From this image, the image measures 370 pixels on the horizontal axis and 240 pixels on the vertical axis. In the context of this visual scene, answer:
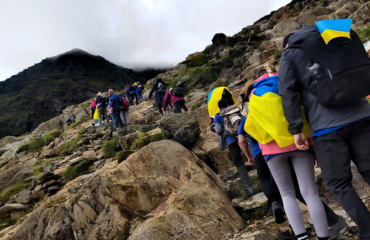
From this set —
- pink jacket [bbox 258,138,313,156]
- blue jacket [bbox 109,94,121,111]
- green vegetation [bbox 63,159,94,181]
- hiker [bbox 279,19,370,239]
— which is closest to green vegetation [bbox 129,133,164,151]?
green vegetation [bbox 63,159,94,181]

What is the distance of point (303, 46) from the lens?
2.26 metres

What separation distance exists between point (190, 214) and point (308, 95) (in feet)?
10.3

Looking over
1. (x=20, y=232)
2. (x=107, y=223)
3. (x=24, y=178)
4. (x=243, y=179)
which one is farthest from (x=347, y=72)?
(x=24, y=178)

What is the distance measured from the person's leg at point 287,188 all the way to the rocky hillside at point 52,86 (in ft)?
358

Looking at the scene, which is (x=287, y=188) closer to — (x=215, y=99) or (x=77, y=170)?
(x=215, y=99)

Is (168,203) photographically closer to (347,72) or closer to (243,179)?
(243,179)

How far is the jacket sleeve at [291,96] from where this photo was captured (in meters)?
2.29

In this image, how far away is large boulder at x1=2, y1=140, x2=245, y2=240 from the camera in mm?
4152

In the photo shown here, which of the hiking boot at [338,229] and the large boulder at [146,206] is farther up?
the large boulder at [146,206]

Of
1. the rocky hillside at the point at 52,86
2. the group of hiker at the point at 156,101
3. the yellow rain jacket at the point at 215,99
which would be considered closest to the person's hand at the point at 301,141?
the yellow rain jacket at the point at 215,99

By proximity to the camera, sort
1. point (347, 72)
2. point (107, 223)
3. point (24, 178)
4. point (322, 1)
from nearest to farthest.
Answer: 1. point (347, 72)
2. point (107, 223)
3. point (24, 178)
4. point (322, 1)

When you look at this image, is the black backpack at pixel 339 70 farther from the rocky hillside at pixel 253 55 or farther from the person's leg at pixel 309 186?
the rocky hillside at pixel 253 55

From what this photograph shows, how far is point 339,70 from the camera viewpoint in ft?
6.62

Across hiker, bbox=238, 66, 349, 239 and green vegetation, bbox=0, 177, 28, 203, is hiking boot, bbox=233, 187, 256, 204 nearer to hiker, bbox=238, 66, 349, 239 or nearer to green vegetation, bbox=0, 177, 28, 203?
hiker, bbox=238, 66, 349, 239
